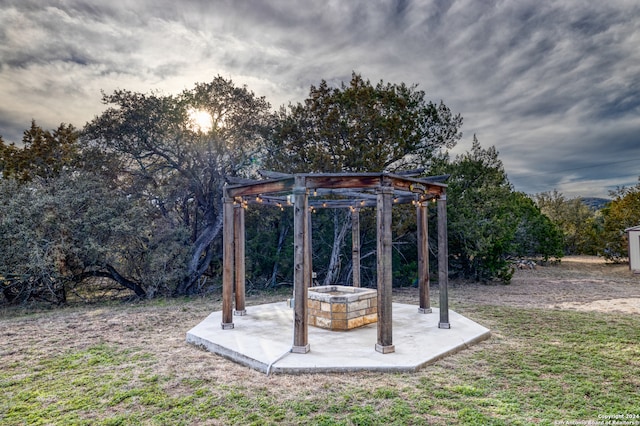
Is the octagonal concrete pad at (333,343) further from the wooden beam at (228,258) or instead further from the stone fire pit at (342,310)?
the wooden beam at (228,258)

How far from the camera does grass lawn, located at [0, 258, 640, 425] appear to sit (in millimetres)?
3092

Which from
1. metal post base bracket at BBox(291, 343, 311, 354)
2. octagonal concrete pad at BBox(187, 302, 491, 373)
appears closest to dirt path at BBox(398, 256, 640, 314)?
octagonal concrete pad at BBox(187, 302, 491, 373)

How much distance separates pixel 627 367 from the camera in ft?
14.0

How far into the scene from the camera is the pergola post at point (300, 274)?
4.64 meters

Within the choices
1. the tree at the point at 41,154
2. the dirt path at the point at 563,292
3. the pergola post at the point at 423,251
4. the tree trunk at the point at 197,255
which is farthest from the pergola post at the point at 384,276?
the tree at the point at 41,154

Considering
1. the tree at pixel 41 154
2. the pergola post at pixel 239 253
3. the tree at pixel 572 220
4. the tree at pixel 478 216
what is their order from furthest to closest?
the tree at pixel 572 220
the tree at pixel 478 216
the tree at pixel 41 154
the pergola post at pixel 239 253

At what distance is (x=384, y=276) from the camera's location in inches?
182

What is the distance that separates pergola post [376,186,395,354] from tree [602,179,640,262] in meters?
22.0

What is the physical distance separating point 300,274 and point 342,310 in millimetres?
1580

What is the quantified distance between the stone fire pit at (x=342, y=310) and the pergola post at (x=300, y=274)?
121 centimetres

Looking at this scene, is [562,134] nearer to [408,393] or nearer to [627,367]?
[627,367]

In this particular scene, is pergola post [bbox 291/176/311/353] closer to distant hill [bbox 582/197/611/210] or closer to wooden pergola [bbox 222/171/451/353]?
wooden pergola [bbox 222/171/451/353]

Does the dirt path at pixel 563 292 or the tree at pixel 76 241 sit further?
the tree at pixel 76 241

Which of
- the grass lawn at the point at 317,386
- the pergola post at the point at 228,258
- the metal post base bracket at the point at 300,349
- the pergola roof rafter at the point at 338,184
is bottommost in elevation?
the grass lawn at the point at 317,386
